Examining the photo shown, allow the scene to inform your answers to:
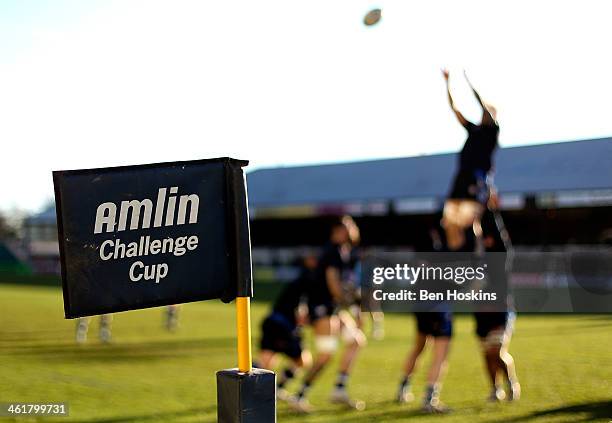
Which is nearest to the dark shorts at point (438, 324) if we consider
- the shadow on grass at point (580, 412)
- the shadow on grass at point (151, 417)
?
the shadow on grass at point (580, 412)

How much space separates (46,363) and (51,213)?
2154cm

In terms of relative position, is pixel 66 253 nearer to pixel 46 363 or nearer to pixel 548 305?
pixel 46 363

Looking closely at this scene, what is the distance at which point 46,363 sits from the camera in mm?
8547

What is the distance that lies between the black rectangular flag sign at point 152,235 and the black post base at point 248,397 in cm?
33

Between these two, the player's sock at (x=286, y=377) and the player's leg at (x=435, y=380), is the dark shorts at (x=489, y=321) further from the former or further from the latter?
the player's sock at (x=286, y=377)

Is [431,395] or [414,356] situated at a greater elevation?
[414,356]

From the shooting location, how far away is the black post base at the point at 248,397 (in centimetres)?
286

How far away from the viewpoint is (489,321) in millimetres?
6840

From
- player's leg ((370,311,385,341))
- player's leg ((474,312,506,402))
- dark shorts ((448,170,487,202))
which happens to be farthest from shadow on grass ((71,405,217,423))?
player's leg ((370,311,385,341))

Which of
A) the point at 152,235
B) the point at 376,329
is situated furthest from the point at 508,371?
the point at 376,329

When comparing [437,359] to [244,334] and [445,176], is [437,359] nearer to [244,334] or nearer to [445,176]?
[445,176]

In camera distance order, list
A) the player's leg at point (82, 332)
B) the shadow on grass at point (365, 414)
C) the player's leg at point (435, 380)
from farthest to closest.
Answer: the player's leg at point (82, 332) < the player's leg at point (435, 380) < the shadow on grass at point (365, 414)

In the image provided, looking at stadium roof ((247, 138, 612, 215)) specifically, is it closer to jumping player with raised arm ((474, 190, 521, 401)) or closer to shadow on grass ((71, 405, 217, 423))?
jumping player with raised arm ((474, 190, 521, 401))

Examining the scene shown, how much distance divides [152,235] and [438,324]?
13.7 feet
